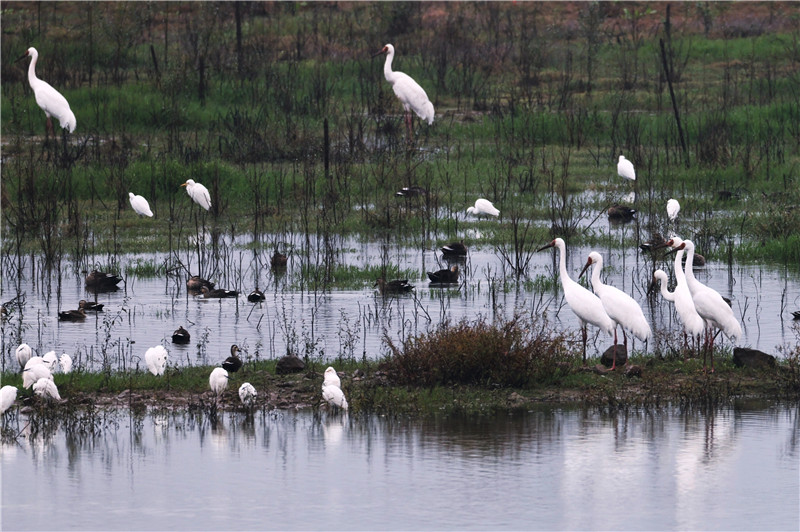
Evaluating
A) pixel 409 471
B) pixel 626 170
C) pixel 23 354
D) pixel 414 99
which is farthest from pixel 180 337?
pixel 414 99

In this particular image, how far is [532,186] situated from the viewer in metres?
22.0

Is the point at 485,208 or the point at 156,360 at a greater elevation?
the point at 485,208

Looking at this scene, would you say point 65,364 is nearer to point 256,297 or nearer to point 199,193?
point 256,297

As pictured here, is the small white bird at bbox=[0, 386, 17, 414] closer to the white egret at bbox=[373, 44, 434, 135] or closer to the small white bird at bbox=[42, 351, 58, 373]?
the small white bird at bbox=[42, 351, 58, 373]

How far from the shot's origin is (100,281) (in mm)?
16234

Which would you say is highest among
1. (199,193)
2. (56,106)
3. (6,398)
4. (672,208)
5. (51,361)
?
(56,106)

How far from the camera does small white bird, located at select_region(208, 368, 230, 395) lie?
10680 millimetres

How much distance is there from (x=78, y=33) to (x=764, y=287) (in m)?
23.9

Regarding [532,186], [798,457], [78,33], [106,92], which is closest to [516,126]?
[532,186]

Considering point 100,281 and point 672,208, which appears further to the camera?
point 672,208

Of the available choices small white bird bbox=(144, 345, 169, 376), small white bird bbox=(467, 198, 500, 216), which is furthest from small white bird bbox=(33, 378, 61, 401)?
small white bird bbox=(467, 198, 500, 216)

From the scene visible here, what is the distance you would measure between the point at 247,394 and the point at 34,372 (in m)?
1.75

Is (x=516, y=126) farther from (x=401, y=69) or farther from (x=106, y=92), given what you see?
(x=106, y=92)

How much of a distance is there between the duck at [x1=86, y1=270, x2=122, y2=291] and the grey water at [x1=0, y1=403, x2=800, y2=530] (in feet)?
18.3
